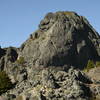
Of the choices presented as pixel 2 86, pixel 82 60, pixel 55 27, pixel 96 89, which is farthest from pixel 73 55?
pixel 96 89

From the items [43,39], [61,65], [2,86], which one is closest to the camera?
[2,86]

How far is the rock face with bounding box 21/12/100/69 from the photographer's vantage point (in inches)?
7023

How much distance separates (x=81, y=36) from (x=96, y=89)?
11651 centimetres

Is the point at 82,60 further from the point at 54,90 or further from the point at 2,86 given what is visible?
the point at 54,90

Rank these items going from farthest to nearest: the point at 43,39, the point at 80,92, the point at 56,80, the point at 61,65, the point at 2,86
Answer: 1. the point at 43,39
2. the point at 61,65
3. the point at 2,86
4. the point at 56,80
5. the point at 80,92

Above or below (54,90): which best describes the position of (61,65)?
above

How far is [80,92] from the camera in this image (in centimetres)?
7281

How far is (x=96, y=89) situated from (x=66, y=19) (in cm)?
12089

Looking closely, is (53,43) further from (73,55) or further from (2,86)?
(2,86)

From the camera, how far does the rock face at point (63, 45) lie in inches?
7023

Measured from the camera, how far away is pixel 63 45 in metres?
181

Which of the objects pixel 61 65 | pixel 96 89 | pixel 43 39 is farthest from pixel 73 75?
pixel 43 39

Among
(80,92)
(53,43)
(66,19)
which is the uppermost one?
(66,19)

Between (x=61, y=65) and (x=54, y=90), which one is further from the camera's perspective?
(x=61, y=65)
